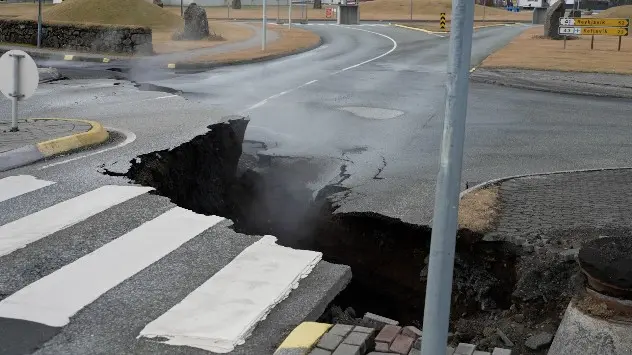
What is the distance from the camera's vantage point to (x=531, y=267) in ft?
22.0

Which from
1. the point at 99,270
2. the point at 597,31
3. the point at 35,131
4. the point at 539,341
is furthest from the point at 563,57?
the point at 99,270

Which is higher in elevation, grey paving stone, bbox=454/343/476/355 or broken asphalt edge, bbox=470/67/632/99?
broken asphalt edge, bbox=470/67/632/99

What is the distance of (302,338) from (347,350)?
0.35 m

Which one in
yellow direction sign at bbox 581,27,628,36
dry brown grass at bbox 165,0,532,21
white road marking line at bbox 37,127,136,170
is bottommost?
white road marking line at bbox 37,127,136,170

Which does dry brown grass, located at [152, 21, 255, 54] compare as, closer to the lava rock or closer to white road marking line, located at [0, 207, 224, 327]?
white road marking line, located at [0, 207, 224, 327]

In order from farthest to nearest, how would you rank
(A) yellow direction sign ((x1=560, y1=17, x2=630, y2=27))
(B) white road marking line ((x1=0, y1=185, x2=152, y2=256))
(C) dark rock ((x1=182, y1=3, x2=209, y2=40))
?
→ 1. (C) dark rock ((x1=182, y1=3, x2=209, y2=40))
2. (A) yellow direction sign ((x1=560, y1=17, x2=630, y2=27))
3. (B) white road marking line ((x1=0, y1=185, x2=152, y2=256))

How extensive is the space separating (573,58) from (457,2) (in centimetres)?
2516

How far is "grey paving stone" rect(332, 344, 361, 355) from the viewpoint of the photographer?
434 centimetres

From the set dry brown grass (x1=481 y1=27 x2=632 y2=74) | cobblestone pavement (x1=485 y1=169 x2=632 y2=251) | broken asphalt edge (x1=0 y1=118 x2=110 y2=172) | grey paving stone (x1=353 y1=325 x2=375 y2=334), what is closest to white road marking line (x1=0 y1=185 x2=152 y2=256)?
broken asphalt edge (x1=0 y1=118 x2=110 y2=172)

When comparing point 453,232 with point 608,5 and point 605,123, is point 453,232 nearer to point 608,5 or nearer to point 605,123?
point 605,123

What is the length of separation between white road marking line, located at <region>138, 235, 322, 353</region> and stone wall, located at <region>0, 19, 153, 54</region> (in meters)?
21.3

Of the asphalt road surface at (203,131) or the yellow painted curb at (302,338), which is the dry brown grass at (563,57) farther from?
the yellow painted curb at (302,338)

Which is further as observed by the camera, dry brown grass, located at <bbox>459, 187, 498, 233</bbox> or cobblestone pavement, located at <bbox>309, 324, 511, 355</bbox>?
dry brown grass, located at <bbox>459, 187, 498, 233</bbox>

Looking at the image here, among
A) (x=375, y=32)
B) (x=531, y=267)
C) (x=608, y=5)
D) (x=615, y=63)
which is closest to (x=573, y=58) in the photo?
(x=615, y=63)
